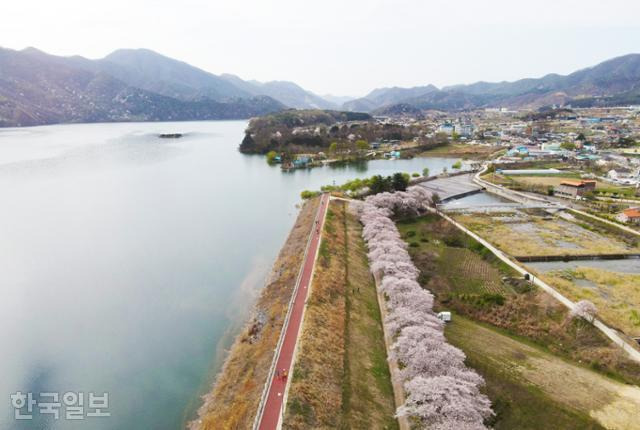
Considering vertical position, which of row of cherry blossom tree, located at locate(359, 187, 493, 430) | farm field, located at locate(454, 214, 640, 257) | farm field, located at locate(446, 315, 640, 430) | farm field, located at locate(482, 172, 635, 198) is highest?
farm field, located at locate(482, 172, 635, 198)

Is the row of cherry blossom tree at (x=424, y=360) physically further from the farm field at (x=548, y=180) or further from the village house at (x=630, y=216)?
the farm field at (x=548, y=180)

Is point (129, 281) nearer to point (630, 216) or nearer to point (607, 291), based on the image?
point (607, 291)

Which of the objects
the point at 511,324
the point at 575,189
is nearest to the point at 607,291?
the point at 511,324

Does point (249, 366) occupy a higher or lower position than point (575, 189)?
lower

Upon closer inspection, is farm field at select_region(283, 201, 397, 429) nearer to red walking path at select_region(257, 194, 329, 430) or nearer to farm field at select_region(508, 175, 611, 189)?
red walking path at select_region(257, 194, 329, 430)

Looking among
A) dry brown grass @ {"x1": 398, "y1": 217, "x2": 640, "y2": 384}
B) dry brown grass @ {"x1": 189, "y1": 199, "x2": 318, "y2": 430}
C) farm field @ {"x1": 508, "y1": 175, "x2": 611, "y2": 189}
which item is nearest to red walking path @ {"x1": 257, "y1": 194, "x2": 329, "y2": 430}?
dry brown grass @ {"x1": 189, "y1": 199, "x2": 318, "y2": 430}

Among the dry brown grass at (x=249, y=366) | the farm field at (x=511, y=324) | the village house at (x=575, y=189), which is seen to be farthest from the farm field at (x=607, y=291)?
the village house at (x=575, y=189)
